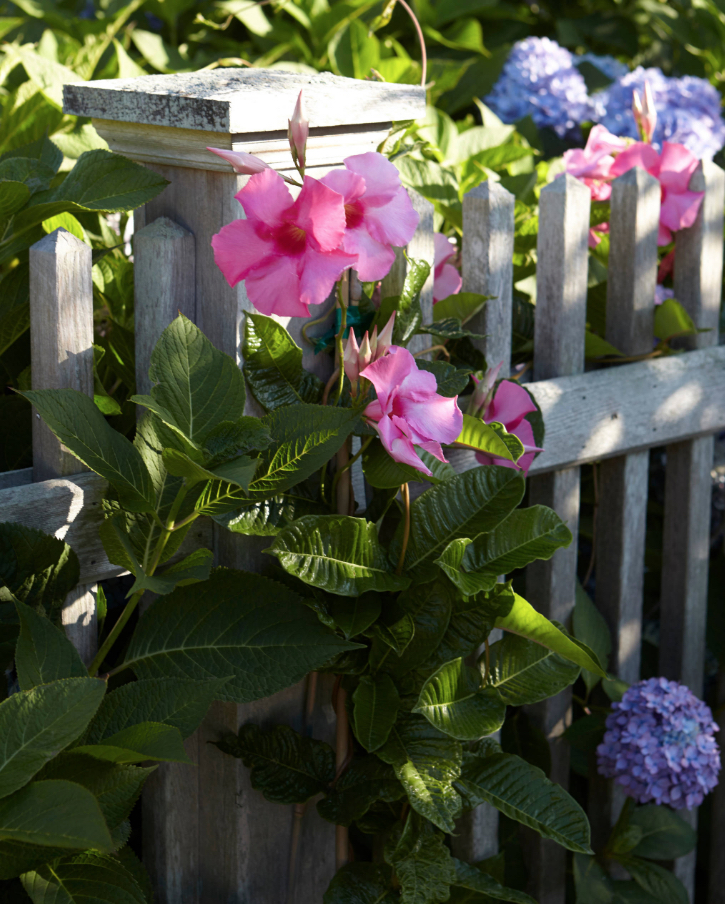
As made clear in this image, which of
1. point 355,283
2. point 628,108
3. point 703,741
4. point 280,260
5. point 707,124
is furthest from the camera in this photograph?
point 628,108

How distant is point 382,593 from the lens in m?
1.17

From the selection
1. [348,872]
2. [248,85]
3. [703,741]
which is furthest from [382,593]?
[703,741]

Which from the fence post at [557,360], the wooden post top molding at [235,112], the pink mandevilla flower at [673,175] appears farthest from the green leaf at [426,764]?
the pink mandevilla flower at [673,175]

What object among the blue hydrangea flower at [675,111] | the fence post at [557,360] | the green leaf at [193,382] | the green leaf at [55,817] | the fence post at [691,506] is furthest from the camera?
the blue hydrangea flower at [675,111]

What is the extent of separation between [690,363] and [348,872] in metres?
1.05

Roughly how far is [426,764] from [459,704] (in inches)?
3.3

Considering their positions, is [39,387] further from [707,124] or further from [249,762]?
→ [707,124]

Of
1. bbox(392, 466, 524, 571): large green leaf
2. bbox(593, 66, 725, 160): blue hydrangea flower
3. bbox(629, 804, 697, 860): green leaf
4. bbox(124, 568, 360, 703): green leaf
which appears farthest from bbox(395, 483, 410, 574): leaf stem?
bbox(593, 66, 725, 160): blue hydrangea flower

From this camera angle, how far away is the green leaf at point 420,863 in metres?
1.16

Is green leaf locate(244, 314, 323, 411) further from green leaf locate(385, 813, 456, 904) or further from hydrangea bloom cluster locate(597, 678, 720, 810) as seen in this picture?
hydrangea bloom cluster locate(597, 678, 720, 810)

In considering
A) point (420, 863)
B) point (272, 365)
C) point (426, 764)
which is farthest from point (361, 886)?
point (272, 365)

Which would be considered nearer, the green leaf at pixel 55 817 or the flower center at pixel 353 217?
the green leaf at pixel 55 817

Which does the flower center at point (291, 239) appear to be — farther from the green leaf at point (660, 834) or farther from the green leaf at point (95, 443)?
the green leaf at point (660, 834)

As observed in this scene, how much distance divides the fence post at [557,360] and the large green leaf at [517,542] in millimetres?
493
